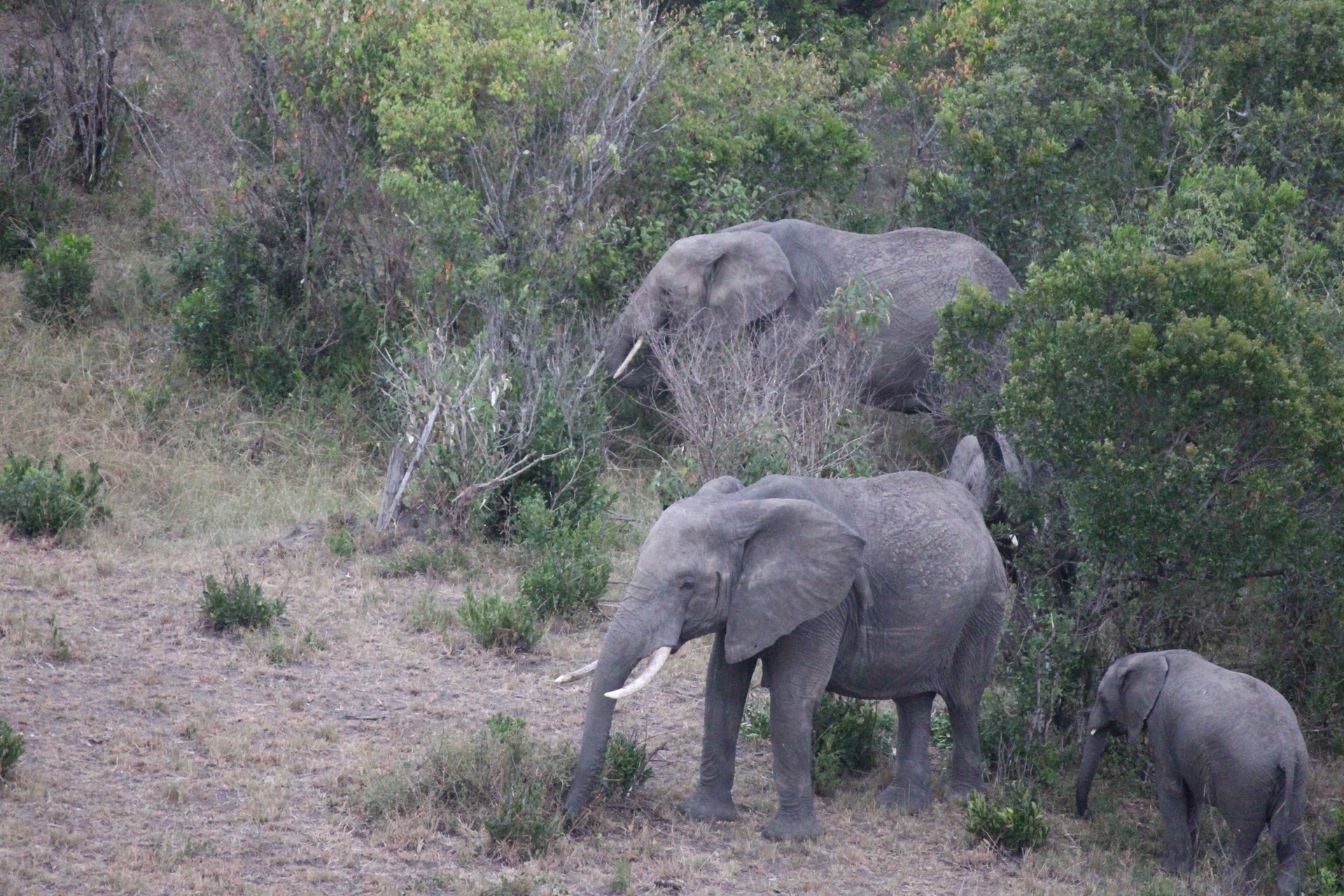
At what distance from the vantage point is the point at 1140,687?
7992 mm

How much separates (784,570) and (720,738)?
1.00m

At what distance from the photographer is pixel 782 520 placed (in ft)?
23.9

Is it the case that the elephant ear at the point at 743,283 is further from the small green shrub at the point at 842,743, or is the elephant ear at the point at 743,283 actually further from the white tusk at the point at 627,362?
the small green shrub at the point at 842,743

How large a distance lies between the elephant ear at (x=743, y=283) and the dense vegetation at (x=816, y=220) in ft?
3.79

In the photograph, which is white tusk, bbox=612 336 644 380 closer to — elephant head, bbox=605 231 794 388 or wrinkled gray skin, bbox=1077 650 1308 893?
elephant head, bbox=605 231 794 388

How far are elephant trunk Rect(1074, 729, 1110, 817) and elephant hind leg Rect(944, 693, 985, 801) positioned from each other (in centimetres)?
52

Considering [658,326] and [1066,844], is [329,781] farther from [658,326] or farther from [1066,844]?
[658,326]

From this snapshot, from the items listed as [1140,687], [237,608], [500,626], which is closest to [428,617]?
[500,626]

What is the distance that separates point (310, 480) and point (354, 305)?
209 centimetres

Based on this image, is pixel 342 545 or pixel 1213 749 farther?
pixel 342 545

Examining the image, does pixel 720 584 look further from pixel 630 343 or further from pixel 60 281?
pixel 60 281

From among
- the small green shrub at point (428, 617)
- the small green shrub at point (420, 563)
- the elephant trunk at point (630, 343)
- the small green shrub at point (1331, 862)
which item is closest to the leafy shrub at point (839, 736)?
the small green shrub at point (428, 617)

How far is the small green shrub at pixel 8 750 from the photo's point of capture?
6992 millimetres

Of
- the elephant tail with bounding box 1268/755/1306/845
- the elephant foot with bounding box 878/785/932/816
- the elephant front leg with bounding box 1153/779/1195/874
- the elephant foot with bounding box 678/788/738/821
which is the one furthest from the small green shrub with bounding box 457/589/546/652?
the elephant tail with bounding box 1268/755/1306/845
